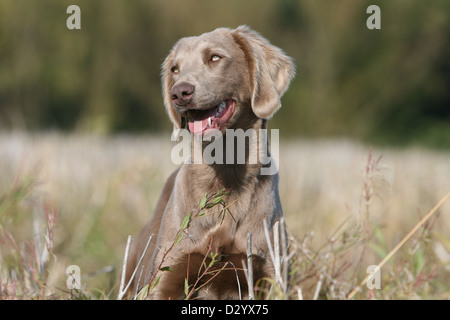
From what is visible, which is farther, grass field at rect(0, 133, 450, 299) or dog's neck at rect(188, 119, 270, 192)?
grass field at rect(0, 133, 450, 299)

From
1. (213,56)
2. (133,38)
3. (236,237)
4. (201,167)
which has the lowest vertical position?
(236,237)

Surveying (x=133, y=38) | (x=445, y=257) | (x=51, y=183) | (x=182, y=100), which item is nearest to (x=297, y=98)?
(x=133, y=38)

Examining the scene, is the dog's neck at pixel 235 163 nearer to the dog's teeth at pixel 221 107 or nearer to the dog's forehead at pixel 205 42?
the dog's teeth at pixel 221 107

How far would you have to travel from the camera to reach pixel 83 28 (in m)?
15.0

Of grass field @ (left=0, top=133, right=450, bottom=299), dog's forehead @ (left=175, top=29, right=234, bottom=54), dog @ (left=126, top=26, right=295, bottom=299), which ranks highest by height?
dog's forehead @ (left=175, top=29, right=234, bottom=54)

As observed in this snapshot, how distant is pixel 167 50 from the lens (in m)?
15.0

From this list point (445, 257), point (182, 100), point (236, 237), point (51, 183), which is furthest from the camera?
point (51, 183)

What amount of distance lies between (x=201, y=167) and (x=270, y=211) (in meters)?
0.42

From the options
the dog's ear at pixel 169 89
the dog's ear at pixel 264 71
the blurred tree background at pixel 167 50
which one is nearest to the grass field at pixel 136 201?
the dog's ear at pixel 264 71

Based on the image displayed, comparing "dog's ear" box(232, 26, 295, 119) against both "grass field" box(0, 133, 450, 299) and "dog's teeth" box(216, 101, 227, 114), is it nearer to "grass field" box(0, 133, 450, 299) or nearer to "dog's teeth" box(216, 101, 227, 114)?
"dog's teeth" box(216, 101, 227, 114)

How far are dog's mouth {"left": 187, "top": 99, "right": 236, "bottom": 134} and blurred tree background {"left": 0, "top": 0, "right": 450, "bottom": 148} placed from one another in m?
11.2

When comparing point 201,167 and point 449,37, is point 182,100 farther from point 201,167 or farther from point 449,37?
point 449,37

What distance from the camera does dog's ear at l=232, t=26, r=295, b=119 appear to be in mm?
2932

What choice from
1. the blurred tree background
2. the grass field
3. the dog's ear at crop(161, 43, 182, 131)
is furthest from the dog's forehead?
the blurred tree background
